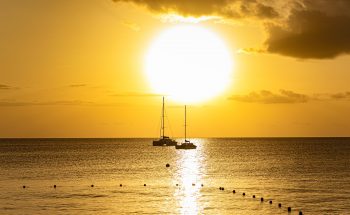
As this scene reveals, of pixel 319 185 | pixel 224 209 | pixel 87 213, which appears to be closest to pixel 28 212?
pixel 87 213

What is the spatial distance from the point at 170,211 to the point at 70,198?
18686mm

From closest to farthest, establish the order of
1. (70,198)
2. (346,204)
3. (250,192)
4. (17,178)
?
(346,204), (70,198), (250,192), (17,178)

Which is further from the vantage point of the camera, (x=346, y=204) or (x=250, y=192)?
(x=250, y=192)

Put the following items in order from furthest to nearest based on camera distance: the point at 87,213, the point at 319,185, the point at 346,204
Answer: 1. the point at 319,185
2. the point at 346,204
3. the point at 87,213

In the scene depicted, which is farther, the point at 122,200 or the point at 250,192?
the point at 250,192

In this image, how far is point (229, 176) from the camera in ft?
396

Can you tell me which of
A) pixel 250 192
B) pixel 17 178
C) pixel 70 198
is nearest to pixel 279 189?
pixel 250 192

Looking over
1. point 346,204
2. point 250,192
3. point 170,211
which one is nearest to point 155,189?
point 250,192

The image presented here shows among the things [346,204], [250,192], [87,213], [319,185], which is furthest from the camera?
[319,185]

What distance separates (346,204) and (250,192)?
1856 centimetres

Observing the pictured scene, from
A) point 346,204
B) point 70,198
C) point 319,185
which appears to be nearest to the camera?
point 346,204

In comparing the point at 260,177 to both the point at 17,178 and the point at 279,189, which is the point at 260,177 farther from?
the point at 17,178

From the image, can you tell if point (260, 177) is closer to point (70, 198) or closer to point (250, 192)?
point (250, 192)

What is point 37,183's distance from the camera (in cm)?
10512
